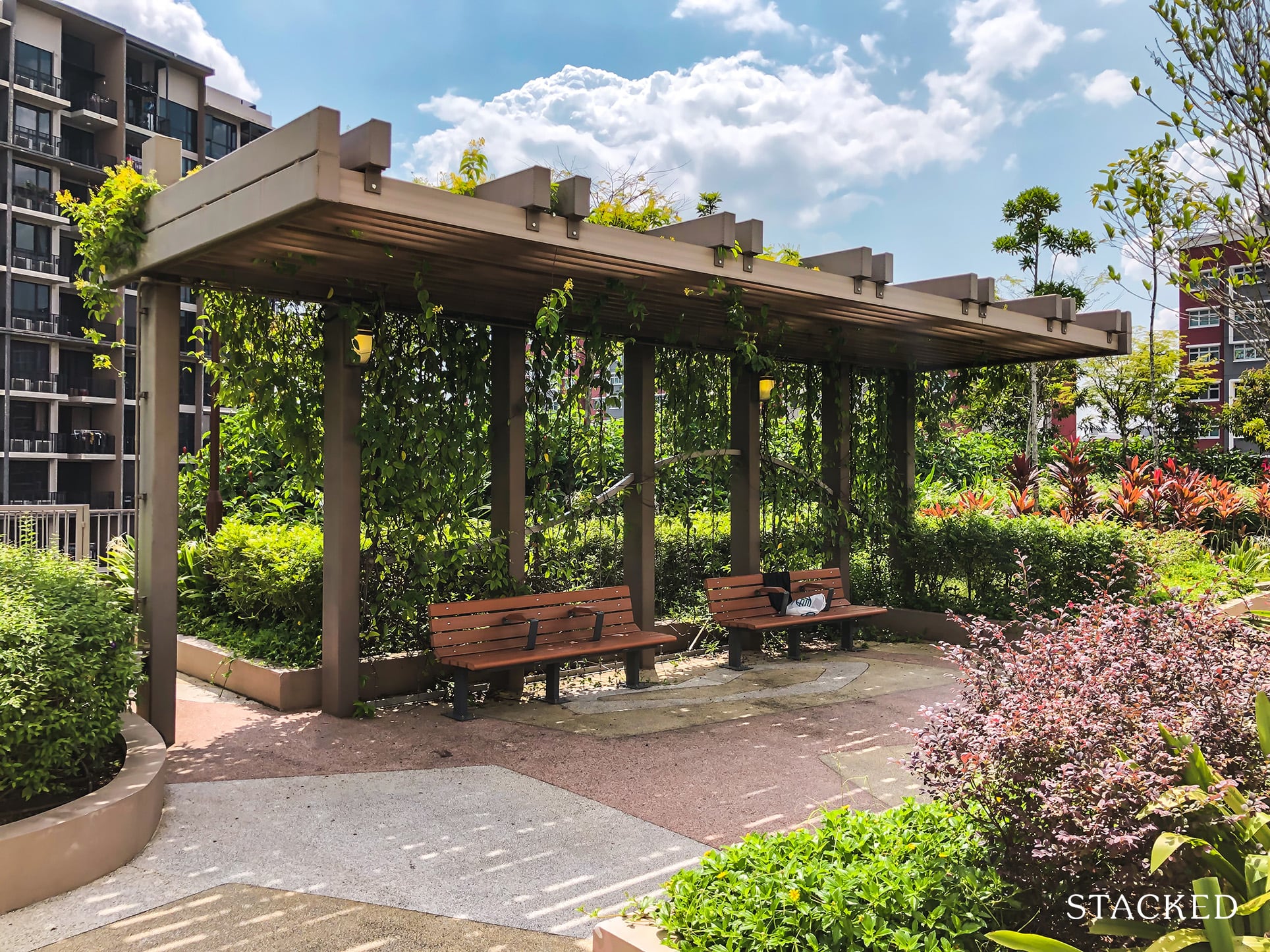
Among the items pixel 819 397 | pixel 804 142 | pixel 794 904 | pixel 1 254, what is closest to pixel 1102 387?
pixel 804 142

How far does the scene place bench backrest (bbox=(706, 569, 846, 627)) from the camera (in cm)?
781

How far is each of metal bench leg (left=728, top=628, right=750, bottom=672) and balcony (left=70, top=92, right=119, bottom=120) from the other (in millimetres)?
44921

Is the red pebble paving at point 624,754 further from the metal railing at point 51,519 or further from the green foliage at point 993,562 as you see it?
the green foliage at point 993,562

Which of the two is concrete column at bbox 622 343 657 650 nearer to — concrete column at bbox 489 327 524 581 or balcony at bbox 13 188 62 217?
concrete column at bbox 489 327 524 581

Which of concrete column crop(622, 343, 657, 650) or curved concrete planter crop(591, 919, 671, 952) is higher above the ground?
concrete column crop(622, 343, 657, 650)

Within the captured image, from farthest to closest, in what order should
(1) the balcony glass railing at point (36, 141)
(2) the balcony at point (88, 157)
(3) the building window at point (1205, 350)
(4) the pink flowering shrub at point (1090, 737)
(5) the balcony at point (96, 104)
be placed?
(3) the building window at point (1205, 350), (2) the balcony at point (88, 157), (5) the balcony at point (96, 104), (1) the balcony glass railing at point (36, 141), (4) the pink flowering shrub at point (1090, 737)

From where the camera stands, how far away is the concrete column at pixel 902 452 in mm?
9797

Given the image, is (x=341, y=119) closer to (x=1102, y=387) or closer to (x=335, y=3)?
(x=335, y=3)

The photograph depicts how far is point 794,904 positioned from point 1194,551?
10.9 m

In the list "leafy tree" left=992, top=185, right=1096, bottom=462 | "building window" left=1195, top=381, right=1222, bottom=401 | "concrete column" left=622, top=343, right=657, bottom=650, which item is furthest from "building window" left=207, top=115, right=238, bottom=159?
"building window" left=1195, top=381, right=1222, bottom=401

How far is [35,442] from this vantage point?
38469 millimetres

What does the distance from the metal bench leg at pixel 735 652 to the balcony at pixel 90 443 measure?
40.4 meters

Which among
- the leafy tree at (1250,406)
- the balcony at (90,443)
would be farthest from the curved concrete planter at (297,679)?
the balcony at (90,443)

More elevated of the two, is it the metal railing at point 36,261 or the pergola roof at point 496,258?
the metal railing at point 36,261
